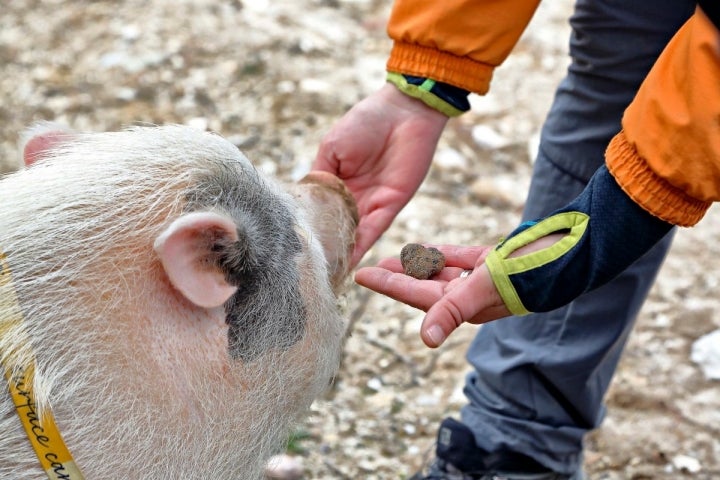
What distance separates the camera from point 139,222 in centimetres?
155

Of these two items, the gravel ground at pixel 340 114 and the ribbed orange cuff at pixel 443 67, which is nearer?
the ribbed orange cuff at pixel 443 67

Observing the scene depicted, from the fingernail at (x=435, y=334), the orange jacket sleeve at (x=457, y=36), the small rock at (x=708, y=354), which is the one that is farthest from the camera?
the small rock at (x=708, y=354)

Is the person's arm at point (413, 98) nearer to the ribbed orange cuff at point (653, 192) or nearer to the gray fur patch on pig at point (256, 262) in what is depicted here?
the gray fur patch on pig at point (256, 262)

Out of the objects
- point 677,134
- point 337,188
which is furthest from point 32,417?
point 677,134

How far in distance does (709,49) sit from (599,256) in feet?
1.18

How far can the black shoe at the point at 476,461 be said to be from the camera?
7.78ft

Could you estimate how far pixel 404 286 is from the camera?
1696 mm

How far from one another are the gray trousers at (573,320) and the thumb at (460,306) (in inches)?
25.7

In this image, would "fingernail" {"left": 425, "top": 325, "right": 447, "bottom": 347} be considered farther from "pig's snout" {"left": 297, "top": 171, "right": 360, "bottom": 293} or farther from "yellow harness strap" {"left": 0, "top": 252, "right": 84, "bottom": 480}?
"yellow harness strap" {"left": 0, "top": 252, "right": 84, "bottom": 480}

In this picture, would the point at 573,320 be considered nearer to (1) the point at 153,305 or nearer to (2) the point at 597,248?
(2) the point at 597,248

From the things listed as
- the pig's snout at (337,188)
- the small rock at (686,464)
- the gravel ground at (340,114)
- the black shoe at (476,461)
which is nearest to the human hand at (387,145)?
the pig's snout at (337,188)

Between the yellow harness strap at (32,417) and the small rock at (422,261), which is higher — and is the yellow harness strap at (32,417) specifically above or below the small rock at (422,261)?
below

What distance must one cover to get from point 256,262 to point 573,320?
92 cm

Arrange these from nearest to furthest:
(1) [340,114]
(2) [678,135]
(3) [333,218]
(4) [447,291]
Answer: (2) [678,135]
(4) [447,291]
(3) [333,218]
(1) [340,114]
